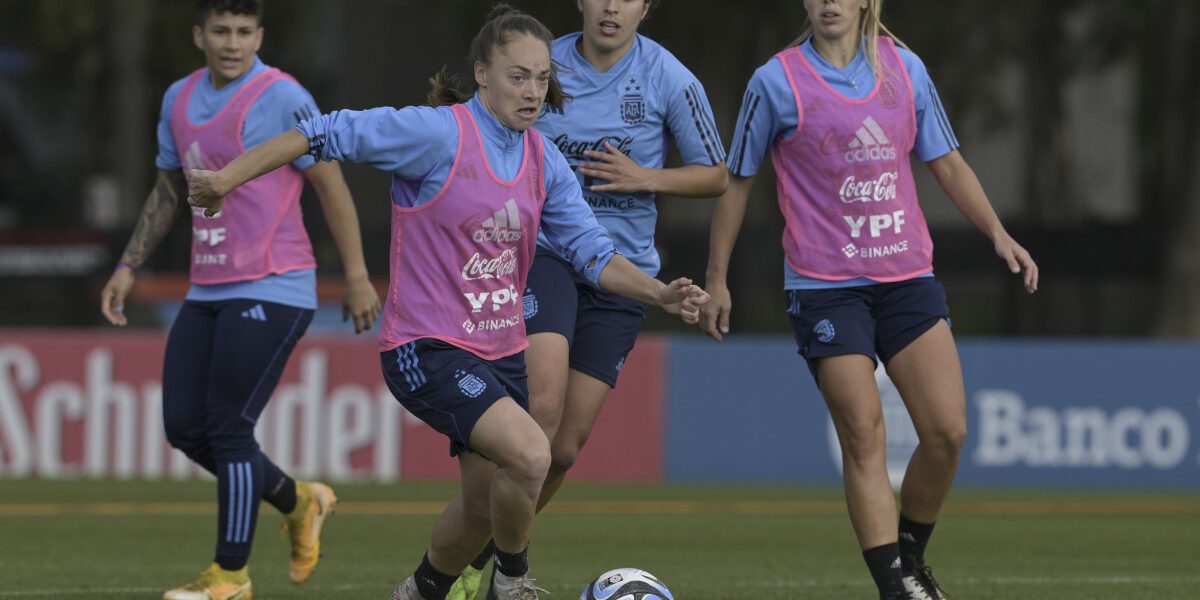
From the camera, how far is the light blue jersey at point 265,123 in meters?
7.58

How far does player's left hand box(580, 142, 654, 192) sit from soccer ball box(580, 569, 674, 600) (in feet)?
4.51

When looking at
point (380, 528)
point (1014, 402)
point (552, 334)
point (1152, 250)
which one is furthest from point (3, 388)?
point (1152, 250)

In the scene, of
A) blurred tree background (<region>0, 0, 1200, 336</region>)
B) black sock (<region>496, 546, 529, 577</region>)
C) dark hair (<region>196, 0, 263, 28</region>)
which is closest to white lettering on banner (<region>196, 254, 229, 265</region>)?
dark hair (<region>196, 0, 263, 28</region>)

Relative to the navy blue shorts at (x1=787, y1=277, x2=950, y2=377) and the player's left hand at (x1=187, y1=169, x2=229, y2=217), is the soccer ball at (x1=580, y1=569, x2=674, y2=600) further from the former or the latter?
the player's left hand at (x1=187, y1=169, x2=229, y2=217)

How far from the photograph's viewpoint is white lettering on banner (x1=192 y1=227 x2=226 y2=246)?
24.9 feet

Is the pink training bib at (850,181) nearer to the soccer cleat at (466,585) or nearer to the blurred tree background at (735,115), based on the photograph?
the soccer cleat at (466,585)

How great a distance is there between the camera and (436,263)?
634cm

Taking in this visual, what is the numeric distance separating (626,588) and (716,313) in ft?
3.22

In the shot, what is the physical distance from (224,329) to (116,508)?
17.6ft

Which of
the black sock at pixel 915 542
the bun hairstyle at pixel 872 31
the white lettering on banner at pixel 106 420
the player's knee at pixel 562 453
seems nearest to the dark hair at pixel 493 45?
the bun hairstyle at pixel 872 31

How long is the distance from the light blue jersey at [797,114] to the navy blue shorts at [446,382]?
1.25 m

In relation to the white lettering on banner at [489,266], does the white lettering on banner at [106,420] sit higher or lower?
lower

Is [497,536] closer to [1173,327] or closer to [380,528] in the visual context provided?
[380,528]

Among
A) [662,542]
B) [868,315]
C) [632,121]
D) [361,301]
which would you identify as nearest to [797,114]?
[632,121]
